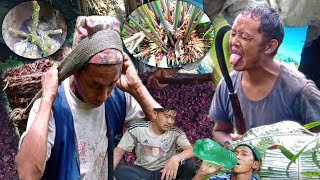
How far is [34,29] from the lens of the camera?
4.26 m

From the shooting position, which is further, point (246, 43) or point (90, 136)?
point (246, 43)

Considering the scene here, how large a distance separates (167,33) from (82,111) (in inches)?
36.3

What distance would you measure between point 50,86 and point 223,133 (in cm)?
138

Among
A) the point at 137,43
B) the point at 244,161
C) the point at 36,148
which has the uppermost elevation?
the point at 137,43

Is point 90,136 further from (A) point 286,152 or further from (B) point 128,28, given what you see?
(A) point 286,152

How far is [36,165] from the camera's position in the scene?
3.34 meters

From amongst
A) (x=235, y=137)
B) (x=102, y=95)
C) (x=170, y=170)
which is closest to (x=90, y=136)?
(x=102, y=95)

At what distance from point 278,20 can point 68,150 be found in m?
1.66

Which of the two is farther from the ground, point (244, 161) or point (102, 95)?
point (102, 95)

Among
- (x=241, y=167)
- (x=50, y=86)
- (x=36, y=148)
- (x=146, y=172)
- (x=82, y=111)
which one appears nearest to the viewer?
(x=36, y=148)

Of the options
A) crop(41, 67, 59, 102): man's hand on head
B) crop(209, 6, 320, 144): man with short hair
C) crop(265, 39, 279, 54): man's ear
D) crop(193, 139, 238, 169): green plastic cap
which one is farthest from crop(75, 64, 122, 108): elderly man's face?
crop(265, 39, 279, 54): man's ear

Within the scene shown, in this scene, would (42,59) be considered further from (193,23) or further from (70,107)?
(193,23)

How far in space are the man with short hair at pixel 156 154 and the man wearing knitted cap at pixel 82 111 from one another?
0.92 ft

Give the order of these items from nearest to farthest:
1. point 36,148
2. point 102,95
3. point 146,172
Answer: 1. point 36,148
2. point 102,95
3. point 146,172
